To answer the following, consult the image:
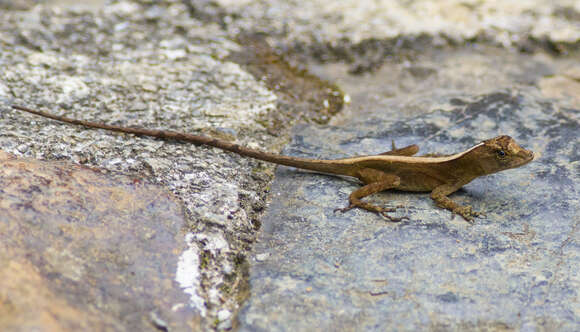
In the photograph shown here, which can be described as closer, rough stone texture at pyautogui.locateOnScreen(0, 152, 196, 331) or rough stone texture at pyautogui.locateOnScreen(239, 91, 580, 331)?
rough stone texture at pyautogui.locateOnScreen(0, 152, 196, 331)

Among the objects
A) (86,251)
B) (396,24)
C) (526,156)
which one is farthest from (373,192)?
(396,24)

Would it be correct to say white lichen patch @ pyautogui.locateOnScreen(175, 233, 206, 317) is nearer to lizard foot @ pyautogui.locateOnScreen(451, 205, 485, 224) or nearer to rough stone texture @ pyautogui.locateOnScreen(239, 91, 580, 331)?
rough stone texture @ pyautogui.locateOnScreen(239, 91, 580, 331)

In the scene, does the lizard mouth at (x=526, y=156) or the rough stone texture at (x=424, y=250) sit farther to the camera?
the lizard mouth at (x=526, y=156)

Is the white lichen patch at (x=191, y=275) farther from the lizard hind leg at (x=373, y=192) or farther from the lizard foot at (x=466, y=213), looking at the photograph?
the lizard foot at (x=466, y=213)

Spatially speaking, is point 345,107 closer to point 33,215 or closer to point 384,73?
point 384,73

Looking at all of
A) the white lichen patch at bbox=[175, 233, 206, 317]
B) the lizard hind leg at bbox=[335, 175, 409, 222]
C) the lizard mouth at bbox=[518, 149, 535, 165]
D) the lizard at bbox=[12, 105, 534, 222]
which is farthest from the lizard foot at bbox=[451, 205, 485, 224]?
the white lichen patch at bbox=[175, 233, 206, 317]

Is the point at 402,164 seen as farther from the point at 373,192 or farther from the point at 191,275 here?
the point at 191,275

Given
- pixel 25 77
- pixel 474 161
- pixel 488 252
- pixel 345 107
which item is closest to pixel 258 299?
pixel 488 252

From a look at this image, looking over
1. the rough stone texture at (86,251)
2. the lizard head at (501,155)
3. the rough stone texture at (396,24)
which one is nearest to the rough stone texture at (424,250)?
the lizard head at (501,155)
